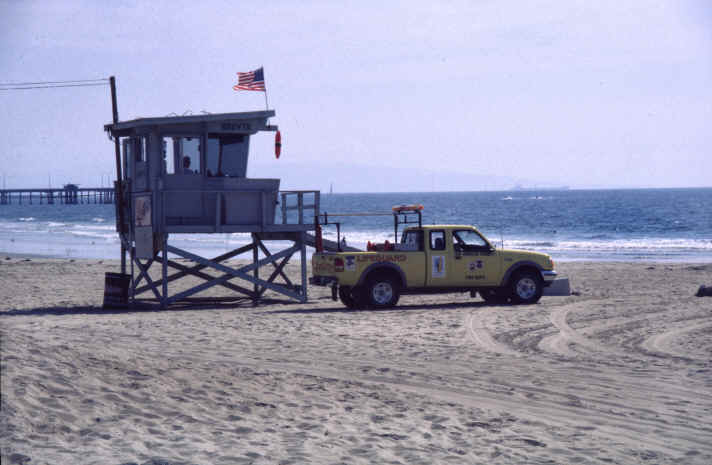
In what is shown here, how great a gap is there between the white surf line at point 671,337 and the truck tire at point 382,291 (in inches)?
221

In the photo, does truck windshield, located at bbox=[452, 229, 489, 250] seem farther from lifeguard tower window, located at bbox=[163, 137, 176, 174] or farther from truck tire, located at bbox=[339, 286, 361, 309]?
lifeguard tower window, located at bbox=[163, 137, 176, 174]

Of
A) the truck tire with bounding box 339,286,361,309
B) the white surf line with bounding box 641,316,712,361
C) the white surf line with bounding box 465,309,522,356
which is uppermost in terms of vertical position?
the truck tire with bounding box 339,286,361,309

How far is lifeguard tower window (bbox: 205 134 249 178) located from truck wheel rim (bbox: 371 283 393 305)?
158 inches

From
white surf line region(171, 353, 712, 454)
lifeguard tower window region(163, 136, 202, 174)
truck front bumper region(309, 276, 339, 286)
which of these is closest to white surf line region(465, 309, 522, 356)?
white surf line region(171, 353, 712, 454)

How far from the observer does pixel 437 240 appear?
17.3 meters

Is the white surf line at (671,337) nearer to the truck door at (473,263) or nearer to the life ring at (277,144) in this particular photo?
the truck door at (473,263)

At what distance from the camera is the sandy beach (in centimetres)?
676

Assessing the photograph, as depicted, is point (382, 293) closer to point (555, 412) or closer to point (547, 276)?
point (547, 276)

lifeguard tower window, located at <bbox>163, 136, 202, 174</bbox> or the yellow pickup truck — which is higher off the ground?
lifeguard tower window, located at <bbox>163, 136, 202, 174</bbox>

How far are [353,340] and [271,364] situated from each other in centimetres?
239

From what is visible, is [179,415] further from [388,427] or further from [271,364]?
[271,364]

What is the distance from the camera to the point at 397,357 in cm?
1090

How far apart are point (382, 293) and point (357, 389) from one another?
799 cm

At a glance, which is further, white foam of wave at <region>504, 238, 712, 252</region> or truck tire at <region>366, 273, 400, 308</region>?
white foam of wave at <region>504, 238, 712, 252</region>
